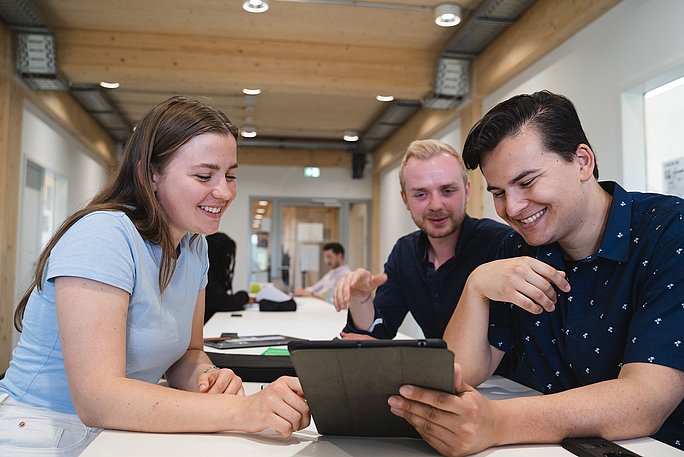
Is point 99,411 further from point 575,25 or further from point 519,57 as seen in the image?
point 519,57

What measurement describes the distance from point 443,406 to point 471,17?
4.91 metres

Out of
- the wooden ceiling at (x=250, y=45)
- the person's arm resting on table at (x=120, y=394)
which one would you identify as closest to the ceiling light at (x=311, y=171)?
the wooden ceiling at (x=250, y=45)

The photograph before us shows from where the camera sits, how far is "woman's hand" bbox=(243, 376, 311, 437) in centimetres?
111

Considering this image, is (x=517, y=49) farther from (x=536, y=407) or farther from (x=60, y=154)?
(x=60, y=154)

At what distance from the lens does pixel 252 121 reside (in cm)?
890

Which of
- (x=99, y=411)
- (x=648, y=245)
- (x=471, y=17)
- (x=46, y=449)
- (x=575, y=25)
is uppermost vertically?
(x=471, y=17)

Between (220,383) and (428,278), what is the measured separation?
116cm

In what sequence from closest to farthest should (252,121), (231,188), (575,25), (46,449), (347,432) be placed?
(347,432)
(46,449)
(231,188)
(575,25)
(252,121)

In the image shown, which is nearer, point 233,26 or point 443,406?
point 443,406

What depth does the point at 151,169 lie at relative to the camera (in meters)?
1.52

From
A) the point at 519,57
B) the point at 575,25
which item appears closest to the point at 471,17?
the point at 519,57

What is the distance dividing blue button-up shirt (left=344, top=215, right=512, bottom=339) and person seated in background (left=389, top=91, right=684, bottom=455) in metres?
0.64

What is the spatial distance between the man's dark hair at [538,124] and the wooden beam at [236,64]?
4676 mm

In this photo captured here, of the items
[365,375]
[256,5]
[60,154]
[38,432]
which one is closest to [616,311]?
[365,375]
